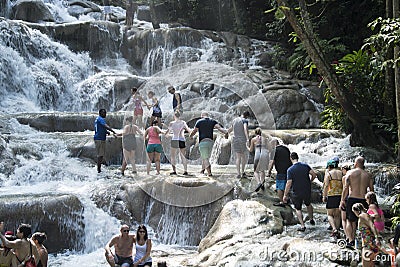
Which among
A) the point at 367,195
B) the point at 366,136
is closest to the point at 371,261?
the point at 367,195

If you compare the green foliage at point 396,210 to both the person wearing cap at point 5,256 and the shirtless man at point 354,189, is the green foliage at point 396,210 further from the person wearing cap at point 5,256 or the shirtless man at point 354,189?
the person wearing cap at point 5,256

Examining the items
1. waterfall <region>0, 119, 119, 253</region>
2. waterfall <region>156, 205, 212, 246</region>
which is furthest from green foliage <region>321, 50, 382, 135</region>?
waterfall <region>0, 119, 119, 253</region>

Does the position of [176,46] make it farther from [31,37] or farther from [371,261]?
[371,261]

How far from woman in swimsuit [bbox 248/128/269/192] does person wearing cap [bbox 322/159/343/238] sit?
193cm

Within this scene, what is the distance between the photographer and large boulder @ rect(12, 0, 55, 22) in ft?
89.1

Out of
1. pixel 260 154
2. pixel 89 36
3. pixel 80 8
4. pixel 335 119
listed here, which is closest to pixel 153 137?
pixel 260 154

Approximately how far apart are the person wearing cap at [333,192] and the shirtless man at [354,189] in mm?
499

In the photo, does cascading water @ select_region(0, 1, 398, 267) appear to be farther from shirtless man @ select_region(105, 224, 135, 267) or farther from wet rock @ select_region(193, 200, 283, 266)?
shirtless man @ select_region(105, 224, 135, 267)

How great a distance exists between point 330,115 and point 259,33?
13354 millimetres

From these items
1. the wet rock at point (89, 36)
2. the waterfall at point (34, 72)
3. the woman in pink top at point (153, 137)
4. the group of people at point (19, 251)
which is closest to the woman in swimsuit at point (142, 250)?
the group of people at point (19, 251)

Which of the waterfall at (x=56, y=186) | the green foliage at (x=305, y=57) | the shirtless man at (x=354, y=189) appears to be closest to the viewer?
the shirtless man at (x=354, y=189)

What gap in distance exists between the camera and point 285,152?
31.2 ft

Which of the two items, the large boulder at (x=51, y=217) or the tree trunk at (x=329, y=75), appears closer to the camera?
the large boulder at (x=51, y=217)

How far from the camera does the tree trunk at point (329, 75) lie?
12844mm
